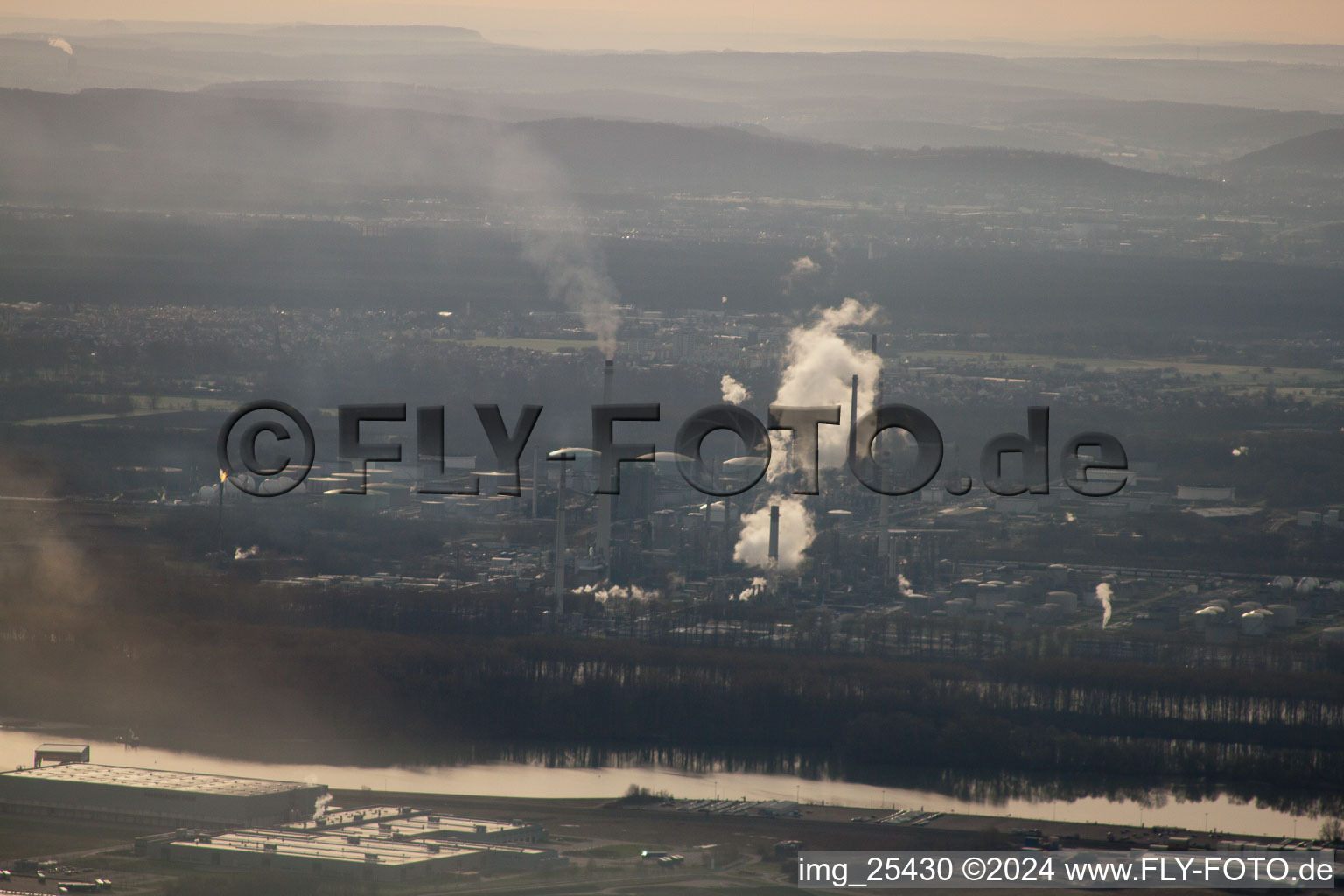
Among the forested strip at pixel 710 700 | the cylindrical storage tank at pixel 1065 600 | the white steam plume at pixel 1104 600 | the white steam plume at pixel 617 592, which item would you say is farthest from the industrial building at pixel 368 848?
the cylindrical storage tank at pixel 1065 600

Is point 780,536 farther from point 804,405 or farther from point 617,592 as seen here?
point 804,405

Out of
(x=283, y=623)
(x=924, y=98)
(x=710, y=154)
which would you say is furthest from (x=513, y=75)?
(x=283, y=623)

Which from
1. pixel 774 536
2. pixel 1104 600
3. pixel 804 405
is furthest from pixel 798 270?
pixel 1104 600

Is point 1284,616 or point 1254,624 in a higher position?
point 1284,616

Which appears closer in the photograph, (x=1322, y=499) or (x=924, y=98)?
(x=1322, y=499)

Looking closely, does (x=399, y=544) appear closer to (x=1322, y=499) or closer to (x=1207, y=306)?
(x=1322, y=499)

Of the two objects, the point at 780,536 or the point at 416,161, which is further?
the point at 416,161

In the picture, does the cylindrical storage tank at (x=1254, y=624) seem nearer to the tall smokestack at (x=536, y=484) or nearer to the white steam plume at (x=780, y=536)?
the white steam plume at (x=780, y=536)
